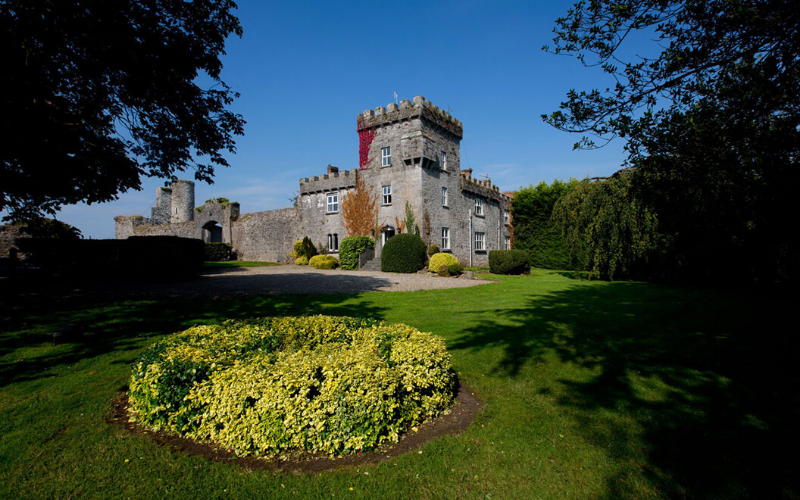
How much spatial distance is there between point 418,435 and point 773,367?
Answer: 4.79m

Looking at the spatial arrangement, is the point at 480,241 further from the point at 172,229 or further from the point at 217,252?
the point at 172,229

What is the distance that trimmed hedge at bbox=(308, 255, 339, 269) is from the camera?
21859 mm

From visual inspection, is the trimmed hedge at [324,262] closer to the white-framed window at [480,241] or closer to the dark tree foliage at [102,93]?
the white-framed window at [480,241]

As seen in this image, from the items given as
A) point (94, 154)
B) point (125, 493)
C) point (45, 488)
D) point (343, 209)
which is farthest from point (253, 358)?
point (343, 209)

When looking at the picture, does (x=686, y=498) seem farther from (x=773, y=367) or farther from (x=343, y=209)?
(x=343, y=209)

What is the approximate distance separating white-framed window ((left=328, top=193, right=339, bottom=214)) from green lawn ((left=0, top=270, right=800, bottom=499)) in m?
17.5

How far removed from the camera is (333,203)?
24.3 meters

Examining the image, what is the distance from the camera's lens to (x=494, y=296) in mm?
10984

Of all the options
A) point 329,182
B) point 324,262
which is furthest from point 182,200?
point 324,262

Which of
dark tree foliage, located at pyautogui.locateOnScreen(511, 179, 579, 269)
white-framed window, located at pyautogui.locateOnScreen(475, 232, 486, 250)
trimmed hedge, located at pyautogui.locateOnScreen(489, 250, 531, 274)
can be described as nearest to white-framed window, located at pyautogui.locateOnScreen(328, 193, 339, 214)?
white-framed window, located at pyautogui.locateOnScreen(475, 232, 486, 250)

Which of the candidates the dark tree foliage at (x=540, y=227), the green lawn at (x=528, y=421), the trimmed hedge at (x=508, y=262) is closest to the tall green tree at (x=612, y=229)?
the trimmed hedge at (x=508, y=262)

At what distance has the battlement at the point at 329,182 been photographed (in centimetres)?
2333

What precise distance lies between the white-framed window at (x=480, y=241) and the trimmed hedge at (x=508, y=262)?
22.3 feet

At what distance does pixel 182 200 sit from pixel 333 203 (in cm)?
2245
